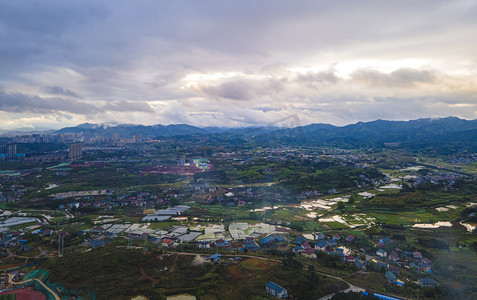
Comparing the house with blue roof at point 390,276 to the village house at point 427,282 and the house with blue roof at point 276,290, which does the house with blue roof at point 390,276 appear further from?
the house with blue roof at point 276,290

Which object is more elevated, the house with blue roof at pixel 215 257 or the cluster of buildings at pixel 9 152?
the cluster of buildings at pixel 9 152

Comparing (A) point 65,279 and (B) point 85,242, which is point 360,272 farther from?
(B) point 85,242

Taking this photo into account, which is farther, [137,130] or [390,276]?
[137,130]

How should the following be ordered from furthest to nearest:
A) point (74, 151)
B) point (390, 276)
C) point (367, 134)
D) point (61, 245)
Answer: point (367, 134) < point (74, 151) < point (61, 245) < point (390, 276)

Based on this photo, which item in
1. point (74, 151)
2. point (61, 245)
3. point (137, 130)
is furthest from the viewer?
point (137, 130)

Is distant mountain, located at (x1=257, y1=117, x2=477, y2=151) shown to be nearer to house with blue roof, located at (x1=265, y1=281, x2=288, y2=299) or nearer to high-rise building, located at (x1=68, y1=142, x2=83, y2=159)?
high-rise building, located at (x1=68, y1=142, x2=83, y2=159)

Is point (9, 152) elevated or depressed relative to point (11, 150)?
depressed

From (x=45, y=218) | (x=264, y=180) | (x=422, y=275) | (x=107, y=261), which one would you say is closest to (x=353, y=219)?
(x=422, y=275)

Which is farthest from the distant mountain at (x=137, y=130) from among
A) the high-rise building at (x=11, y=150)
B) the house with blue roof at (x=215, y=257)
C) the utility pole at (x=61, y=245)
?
the house with blue roof at (x=215, y=257)

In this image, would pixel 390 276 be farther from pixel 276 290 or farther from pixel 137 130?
pixel 137 130

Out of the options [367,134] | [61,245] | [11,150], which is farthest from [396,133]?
[11,150]
